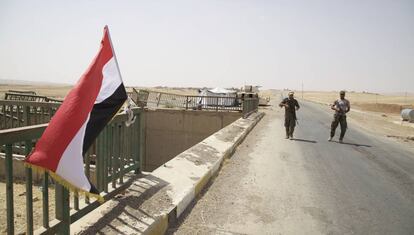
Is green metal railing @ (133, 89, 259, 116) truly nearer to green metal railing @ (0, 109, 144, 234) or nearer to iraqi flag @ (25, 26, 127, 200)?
green metal railing @ (0, 109, 144, 234)

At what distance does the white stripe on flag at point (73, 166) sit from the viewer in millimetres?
2597

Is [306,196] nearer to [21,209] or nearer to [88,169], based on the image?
[88,169]

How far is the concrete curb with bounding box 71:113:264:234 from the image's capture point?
11.2ft

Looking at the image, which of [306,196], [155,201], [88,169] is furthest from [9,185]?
[306,196]

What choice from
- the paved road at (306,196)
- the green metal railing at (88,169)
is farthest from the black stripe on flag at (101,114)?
the paved road at (306,196)

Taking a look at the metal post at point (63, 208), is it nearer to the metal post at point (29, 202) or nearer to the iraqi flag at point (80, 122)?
the metal post at point (29, 202)

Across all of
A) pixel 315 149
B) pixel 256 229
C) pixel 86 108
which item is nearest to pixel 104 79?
pixel 86 108

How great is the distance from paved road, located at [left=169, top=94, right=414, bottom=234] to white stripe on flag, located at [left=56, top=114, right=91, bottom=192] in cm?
162

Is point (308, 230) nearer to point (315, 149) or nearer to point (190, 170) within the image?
point (190, 170)

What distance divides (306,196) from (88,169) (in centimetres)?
362

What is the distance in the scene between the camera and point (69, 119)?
2.74 meters

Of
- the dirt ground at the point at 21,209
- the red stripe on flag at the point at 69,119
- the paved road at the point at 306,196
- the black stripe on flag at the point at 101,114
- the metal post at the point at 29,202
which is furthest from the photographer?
the dirt ground at the point at 21,209

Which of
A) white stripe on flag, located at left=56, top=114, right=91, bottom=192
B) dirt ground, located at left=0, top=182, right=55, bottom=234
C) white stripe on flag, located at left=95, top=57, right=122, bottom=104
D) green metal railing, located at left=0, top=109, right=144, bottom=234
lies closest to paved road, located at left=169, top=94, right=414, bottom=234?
green metal railing, located at left=0, top=109, right=144, bottom=234

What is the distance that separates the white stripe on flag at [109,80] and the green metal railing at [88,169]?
24.0 inches
